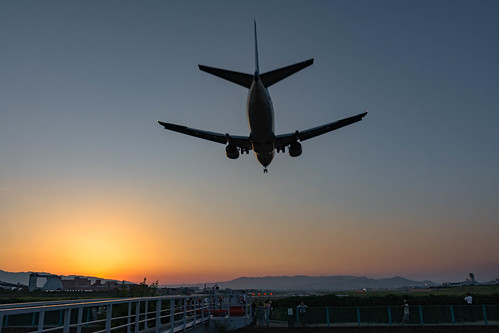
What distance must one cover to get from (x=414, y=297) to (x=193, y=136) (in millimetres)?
23507

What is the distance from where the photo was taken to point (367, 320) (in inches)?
1113

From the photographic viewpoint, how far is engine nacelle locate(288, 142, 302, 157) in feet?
104

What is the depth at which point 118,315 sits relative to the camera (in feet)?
67.3

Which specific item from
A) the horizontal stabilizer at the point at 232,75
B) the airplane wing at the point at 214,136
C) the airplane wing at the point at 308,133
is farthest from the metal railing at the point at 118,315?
the horizontal stabilizer at the point at 232,75

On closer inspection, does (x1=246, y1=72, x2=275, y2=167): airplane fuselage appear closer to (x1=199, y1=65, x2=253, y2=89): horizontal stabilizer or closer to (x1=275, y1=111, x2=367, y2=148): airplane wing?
(x1=275, y1=111, x2=367, y2=148): airplane wing

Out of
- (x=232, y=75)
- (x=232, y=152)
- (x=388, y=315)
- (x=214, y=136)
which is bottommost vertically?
(x=388, y=315)

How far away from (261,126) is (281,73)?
3886 millimetres

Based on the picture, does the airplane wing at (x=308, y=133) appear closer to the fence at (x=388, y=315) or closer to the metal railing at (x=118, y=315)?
the fence at (x=388, y=315)

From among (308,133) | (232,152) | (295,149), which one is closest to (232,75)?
(232,152)

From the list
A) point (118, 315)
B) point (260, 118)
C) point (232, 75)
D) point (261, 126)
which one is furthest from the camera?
point (232, 75)

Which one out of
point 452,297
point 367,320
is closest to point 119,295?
point 367,320

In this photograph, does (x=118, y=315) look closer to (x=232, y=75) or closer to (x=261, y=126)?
(x=261, y=126)

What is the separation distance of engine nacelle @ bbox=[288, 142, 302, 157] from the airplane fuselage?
5.24 ft

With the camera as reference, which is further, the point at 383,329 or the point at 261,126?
the point at 261,126
